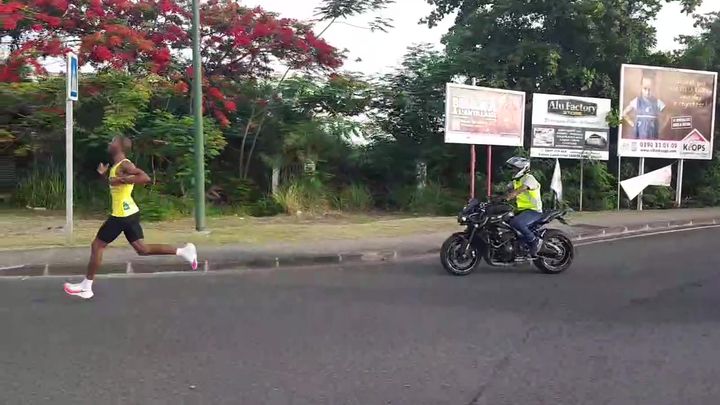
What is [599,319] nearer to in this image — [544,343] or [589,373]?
[544,343]

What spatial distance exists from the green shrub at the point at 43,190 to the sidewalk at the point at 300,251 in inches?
216

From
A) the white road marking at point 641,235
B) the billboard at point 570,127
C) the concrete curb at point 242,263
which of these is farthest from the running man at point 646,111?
the concrete curb at point 242,263

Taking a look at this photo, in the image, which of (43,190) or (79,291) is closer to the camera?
(79,291)

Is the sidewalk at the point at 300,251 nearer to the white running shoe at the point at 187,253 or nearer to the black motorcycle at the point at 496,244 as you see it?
the white running shoe at the point at 187,253

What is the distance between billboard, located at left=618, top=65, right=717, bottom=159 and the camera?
1894 centimetres

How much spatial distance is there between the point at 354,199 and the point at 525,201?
923 cm

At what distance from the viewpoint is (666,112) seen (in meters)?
19.5

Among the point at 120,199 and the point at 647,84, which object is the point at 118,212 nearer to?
the point at 120,199

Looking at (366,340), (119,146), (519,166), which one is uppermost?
(119,146)

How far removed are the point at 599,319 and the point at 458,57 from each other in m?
13.4

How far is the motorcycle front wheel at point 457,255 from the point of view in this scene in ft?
30.3

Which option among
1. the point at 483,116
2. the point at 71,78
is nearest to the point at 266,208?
the point at 483,116

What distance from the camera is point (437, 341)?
19.3ft

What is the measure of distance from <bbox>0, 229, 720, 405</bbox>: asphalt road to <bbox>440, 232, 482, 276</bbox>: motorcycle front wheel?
22 cm
